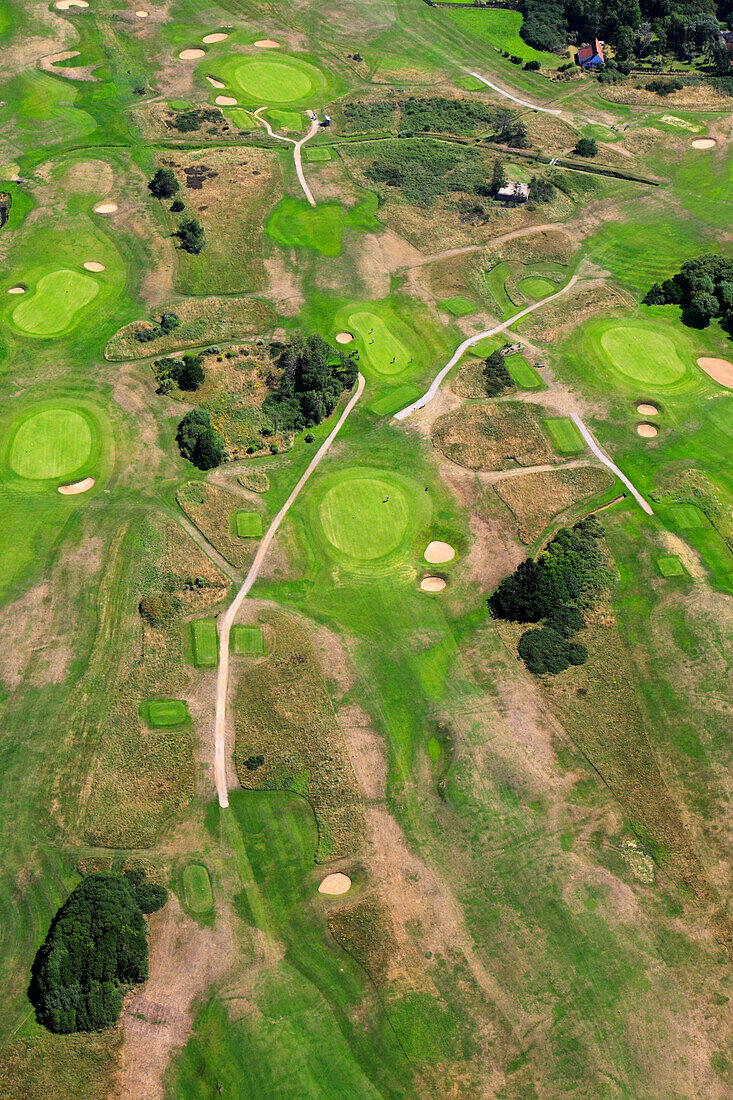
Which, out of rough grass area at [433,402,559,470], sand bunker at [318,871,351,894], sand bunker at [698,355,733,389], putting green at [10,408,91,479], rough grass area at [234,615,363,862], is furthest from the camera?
sand bunker at [698,355,733,389]

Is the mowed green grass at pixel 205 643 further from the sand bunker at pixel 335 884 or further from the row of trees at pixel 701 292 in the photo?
the row of trees at pixel 701 292

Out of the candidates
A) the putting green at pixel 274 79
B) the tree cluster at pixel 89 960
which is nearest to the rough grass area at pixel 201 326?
the putting green at pixel 274 79

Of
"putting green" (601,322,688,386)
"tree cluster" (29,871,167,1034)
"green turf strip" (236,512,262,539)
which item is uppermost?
"putting green" (601,322,688,386)

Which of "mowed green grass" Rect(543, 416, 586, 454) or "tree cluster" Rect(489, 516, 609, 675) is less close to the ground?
"mowed green grass" Rect(543, 416, 586, 454)

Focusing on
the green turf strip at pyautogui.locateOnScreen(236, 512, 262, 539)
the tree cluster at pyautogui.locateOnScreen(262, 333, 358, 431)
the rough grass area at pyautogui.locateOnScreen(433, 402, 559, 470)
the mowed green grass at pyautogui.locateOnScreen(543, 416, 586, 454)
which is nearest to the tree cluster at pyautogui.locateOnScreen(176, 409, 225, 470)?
the tree cluster at pyautogui.locateOnScreen(262, 333, 358, 431)

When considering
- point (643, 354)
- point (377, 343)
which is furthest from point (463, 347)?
point (643, 354)

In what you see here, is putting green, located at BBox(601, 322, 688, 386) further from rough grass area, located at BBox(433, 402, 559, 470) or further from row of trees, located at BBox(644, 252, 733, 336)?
rough grass area, located at BBox(433, 402, 559, 470)
